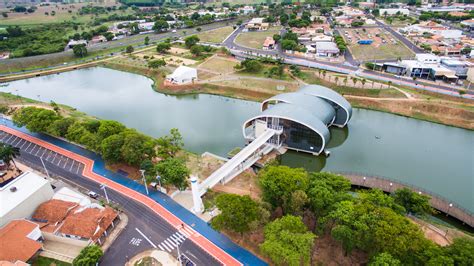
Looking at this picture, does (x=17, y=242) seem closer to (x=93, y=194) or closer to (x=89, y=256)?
(x=89, y=256)

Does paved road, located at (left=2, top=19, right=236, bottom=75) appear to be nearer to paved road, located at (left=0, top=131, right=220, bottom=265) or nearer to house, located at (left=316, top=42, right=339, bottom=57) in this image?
house, located at (left=316, top=42, right=339, bottom=57)

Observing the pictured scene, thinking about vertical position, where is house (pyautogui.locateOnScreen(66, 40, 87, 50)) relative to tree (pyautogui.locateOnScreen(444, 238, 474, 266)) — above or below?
above

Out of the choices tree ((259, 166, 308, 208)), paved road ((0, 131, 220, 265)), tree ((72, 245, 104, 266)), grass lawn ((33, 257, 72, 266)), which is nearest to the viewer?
tree ((72, 245, 104, 266))

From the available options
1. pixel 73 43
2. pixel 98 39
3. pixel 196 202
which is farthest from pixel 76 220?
pixel 98 39

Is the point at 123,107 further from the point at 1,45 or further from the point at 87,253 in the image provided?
the point at 1,45

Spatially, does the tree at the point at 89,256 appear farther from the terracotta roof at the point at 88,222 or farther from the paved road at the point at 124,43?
the paved road at the point at 124,43

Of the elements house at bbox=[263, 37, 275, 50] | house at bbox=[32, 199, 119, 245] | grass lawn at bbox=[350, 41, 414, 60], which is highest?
house at bbox=[263, 37, 275, 50]

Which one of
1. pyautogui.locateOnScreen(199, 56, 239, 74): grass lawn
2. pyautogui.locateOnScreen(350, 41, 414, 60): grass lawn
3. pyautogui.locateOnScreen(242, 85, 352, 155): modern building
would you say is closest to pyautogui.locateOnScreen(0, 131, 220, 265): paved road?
pyautogui.locateOnScreen(242, 85, 352, 155): modern building
